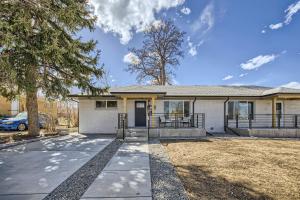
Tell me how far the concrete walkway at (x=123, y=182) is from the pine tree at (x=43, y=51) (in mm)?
5647

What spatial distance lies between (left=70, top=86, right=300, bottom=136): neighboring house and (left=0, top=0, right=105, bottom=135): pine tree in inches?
91.7

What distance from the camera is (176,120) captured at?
1358cm

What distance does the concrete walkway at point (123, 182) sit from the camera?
3.87 metres

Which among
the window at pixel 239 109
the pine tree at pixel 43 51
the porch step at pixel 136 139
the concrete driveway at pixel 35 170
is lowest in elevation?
the porch step at pixel 136 139

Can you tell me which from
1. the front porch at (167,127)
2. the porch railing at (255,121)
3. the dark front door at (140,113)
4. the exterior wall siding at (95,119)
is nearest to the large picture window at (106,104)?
the exterior wall siding at (95,119)

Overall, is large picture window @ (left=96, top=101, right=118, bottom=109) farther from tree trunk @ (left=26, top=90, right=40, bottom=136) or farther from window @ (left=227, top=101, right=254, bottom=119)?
window @ (left=227, top=101, right=254, bottom=119)

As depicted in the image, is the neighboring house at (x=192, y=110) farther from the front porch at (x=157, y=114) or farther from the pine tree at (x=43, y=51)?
the pine tree at (x=43, y=51)

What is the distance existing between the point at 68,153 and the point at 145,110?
7.28m

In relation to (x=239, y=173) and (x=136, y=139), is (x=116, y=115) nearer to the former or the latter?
(x=136, y=139)

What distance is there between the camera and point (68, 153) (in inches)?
307

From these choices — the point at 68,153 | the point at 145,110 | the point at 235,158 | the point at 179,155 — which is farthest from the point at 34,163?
the point at 145,110

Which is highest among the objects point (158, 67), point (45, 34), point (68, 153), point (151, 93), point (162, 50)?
point (162, 50)

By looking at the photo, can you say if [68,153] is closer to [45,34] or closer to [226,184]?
[45,34]

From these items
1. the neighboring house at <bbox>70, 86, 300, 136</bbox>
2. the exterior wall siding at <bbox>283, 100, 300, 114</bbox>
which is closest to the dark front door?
the neighboring house at <bbox>70, 86, 300, 136</bbox>
